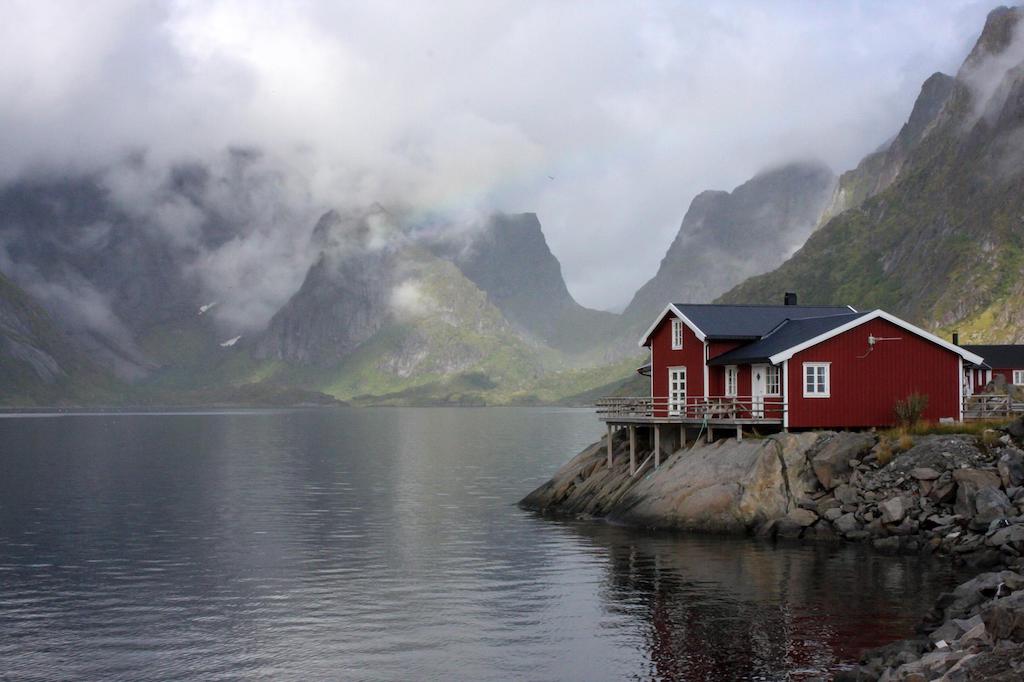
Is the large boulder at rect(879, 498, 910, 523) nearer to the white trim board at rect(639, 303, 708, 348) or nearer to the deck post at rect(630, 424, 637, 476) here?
the white trim board at rect(639, 303, 708, 348)

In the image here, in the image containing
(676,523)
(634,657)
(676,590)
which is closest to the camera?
(634,657)

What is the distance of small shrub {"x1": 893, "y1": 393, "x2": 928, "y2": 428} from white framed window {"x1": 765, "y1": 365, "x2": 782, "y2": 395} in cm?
626

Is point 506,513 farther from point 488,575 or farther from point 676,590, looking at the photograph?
point 676,590

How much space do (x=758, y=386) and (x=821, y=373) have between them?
12.6 feet

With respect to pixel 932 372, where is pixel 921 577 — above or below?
below

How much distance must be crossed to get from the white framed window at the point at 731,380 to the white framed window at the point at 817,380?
5.35 m

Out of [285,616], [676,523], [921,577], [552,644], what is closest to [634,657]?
[552,644]

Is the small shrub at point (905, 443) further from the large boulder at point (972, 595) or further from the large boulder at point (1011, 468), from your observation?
the large boulder at point (972, 595)

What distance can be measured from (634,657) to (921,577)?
15.9m

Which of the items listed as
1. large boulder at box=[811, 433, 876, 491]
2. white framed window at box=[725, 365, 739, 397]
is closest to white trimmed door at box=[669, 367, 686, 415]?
white framed window at box=[725, 365, 739, 397]

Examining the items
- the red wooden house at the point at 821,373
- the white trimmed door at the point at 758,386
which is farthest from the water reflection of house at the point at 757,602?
the white trimmed door at the point at 758,386

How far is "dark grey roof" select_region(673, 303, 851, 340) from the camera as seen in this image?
2491 inches

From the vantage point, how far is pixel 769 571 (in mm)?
43250

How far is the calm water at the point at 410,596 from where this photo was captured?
3138 cm
